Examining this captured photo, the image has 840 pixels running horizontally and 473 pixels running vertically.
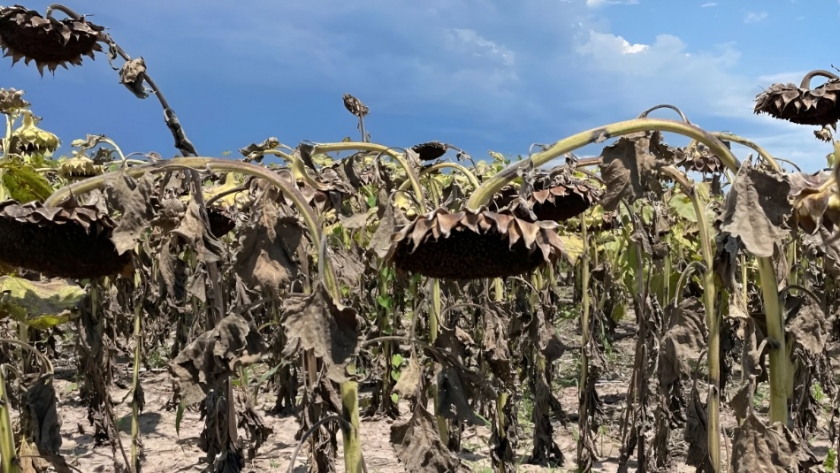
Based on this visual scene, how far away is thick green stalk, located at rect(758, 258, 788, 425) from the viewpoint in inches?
64.1

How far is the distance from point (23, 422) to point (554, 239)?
160cm

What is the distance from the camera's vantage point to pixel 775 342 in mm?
1637

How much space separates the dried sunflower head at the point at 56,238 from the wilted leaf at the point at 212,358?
0.28 meters

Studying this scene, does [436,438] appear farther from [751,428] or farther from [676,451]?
[676,451]

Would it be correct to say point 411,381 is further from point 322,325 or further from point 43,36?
point 43,36

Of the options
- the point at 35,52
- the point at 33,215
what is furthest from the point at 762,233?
the point at 35,52

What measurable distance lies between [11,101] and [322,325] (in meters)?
4.19

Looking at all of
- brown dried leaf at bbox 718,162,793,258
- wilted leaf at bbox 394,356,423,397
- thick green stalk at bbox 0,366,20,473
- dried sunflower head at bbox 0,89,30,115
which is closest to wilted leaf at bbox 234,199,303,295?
wilted leaf at bbox 394,356,423,397

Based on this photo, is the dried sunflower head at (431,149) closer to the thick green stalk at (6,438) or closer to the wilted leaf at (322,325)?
the wilted leaf at (322,325)

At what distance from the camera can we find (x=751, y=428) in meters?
1.60

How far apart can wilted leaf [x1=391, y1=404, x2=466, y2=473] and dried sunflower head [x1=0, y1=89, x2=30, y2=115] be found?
3657mm

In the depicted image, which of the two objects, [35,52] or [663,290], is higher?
[35,52]

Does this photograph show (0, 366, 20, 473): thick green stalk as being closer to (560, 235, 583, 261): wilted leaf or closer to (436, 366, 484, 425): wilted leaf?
(436, 366, 484, 425): wilted leaf

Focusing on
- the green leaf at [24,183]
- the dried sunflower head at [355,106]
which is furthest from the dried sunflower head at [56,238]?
the dried sunflower head at [355,106]
